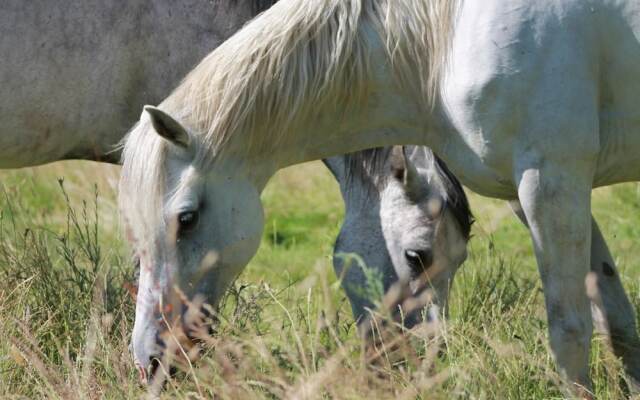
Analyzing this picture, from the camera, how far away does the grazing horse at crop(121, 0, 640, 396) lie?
135 inches

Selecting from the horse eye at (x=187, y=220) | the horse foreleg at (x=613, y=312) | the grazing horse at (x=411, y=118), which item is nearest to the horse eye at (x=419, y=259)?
the horse foreleg at (x=613, y=312)

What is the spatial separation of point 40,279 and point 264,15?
144 centimetres

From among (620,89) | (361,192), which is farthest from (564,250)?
(361,192)

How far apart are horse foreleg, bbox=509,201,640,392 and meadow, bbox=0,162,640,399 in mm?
77

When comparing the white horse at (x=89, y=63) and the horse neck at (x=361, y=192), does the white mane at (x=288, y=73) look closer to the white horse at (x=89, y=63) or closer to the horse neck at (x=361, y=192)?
the horse neck at (x=361, y=192)

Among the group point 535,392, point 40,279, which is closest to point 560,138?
point 535,392

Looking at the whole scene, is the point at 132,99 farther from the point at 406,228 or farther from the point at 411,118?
the point at 411,118

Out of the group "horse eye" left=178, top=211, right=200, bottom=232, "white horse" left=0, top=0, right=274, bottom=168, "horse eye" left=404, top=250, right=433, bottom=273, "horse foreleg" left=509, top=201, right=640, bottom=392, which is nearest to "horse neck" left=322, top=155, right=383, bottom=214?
"horse eye" left=404, top=250, right=433, bottom=273

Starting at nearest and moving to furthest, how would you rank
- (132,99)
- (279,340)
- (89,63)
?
(279,340)
(89,63)
(132,99)

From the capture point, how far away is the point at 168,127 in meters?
3.51

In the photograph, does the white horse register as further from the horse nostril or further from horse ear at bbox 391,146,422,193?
the horse nostril

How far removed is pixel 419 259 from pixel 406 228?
0.43ft

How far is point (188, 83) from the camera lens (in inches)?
146

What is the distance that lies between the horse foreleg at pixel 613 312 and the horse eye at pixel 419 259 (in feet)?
1.41
